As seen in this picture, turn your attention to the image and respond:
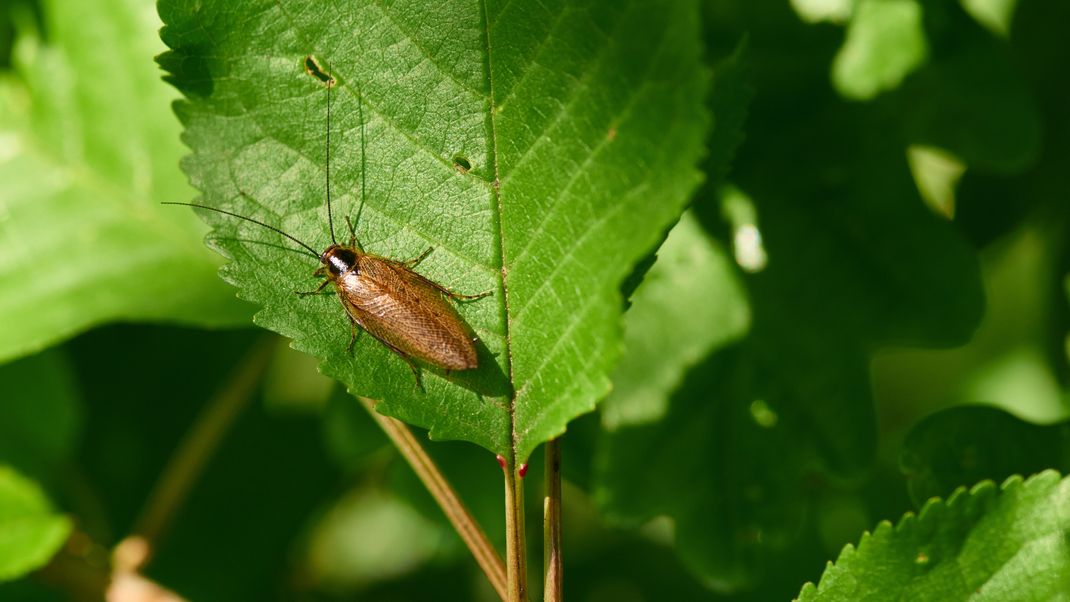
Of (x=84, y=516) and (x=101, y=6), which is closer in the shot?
(x=101, y=6)

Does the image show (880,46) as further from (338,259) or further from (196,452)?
(196,452)

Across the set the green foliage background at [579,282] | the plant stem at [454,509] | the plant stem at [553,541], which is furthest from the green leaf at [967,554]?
the plant stem at [454,509]

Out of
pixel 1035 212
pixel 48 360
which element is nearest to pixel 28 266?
pixel 48 360

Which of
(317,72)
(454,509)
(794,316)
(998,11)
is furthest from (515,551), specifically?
(998,11)

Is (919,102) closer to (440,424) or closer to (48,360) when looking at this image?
(440,424)

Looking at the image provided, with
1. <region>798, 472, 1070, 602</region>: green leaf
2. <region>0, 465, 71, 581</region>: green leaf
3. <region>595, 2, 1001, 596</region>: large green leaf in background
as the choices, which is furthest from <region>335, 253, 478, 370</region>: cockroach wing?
<region>0, 465, 71, 581</region>: green leaf

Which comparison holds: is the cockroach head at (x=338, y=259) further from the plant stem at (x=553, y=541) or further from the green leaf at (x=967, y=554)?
the green leaf at (x=967, y=554)
